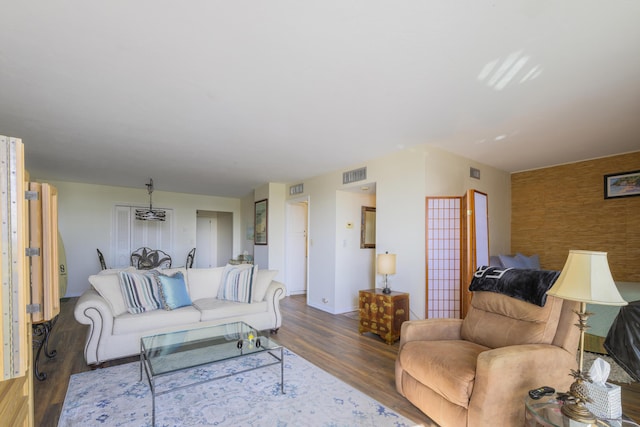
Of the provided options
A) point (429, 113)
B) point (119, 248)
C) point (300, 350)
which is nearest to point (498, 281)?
point (429, 113)

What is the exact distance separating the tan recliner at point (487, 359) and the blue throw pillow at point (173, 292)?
8.34 ft

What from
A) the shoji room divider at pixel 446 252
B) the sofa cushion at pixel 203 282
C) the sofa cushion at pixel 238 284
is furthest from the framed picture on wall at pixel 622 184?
the sofa cushion at pixel 203 282

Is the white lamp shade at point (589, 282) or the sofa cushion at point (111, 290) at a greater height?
the white lamp shade at point (589, 282)

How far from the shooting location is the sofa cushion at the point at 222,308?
3496mm

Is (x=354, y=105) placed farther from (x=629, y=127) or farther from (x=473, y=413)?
(x=629, y=127)

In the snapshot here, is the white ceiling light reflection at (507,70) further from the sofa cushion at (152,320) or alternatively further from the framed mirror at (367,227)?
the sofa cushion at (152,320)

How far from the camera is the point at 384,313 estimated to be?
372 centimetres

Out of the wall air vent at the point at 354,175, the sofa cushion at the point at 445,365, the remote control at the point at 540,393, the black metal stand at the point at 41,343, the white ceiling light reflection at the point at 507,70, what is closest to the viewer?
the remote control at the point at 540,393

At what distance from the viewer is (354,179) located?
481 centimetres

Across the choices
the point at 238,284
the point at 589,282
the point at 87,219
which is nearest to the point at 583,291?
the point at 589,282

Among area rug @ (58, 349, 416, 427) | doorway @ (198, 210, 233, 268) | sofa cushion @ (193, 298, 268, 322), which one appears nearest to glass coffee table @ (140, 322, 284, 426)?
area rug @ (58, 349, 416, 427)

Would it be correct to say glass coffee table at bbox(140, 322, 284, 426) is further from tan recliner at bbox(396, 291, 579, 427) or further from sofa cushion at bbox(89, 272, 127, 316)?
tan recliner at bbox(396, 291, 579, 427)

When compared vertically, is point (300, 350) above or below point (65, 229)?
below

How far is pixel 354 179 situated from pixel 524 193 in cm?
310
